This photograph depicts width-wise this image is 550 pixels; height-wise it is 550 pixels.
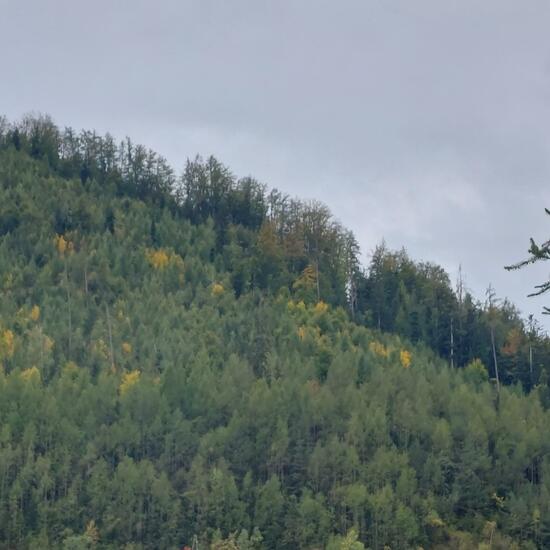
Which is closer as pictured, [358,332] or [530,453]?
[530,453]

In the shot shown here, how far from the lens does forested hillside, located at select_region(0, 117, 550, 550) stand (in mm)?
94562

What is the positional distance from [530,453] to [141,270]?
168ft

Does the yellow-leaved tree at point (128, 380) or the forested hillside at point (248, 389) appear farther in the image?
the yellow-leaved tree at point (128, 380)

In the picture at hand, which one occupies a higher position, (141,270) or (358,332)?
(141,270)

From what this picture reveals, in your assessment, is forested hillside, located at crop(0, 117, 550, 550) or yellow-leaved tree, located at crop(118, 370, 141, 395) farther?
yellow-leaved tree, located at crop(118, 370, 141, 395)

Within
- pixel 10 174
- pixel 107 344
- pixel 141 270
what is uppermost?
pixel 10 174

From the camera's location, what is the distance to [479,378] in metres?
124

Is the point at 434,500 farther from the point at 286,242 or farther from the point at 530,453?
the point at 286,242

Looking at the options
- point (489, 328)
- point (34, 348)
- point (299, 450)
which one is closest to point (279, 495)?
point (299, 450)

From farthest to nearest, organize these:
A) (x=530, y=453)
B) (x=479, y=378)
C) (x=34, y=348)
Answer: (x=479, y=378)
(x=34, y=348)
(x=530, y=453)

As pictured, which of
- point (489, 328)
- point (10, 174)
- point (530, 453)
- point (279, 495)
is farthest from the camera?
point (10, 174)

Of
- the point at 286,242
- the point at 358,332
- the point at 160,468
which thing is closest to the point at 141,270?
the point at 286,242

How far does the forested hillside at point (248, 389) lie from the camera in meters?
94.6

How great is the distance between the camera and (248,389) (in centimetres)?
10875
